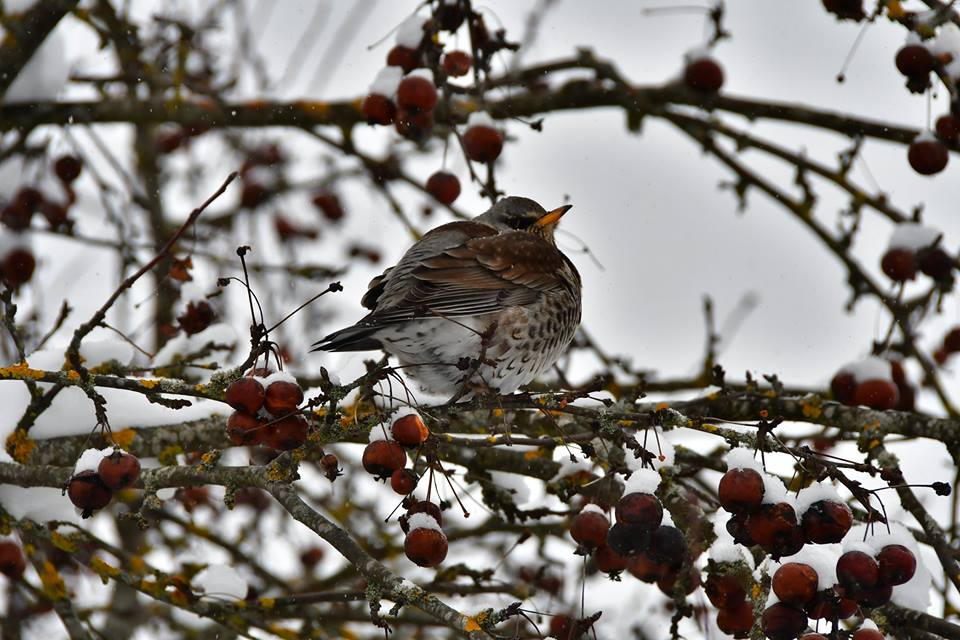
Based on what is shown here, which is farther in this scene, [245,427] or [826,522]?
[245,427]

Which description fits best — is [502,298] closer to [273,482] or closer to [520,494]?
[520,494]

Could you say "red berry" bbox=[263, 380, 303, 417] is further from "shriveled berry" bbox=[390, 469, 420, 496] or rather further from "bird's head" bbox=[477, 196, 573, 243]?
"bird's head" bbox=[477, 196, 573, 243]

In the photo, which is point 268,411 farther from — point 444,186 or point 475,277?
point 444,186

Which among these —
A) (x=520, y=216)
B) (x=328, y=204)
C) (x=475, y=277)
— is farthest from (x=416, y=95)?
(x=328, y=204)

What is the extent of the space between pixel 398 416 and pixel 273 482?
1.08ft

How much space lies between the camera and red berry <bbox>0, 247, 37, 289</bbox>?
12.9 feet

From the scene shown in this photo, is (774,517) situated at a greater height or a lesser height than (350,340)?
lesser

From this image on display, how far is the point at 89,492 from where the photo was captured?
2266mm

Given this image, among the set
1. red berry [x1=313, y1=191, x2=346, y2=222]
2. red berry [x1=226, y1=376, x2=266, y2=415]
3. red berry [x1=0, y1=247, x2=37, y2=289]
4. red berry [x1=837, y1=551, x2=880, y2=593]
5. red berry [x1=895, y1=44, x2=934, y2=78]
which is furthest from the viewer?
red berry [x1=313, y1=191, x2=346, y2=222]

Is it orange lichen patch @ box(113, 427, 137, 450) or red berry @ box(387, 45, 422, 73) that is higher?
red berry @ box(387, 45, 422, 73)

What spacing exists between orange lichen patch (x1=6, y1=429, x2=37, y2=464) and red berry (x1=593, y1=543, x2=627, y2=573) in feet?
5.73

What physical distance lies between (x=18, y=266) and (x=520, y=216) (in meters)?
2.05

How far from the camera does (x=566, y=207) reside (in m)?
3.95

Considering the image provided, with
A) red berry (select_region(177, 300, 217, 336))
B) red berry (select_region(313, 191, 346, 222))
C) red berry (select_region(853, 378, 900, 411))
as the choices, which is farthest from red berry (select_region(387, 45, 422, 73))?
red berry (select_region(313, 191, 346, 222))
